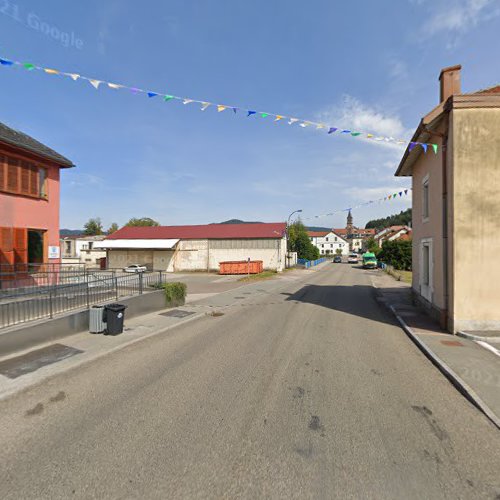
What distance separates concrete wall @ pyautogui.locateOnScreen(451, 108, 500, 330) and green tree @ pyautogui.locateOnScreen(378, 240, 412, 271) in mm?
31432

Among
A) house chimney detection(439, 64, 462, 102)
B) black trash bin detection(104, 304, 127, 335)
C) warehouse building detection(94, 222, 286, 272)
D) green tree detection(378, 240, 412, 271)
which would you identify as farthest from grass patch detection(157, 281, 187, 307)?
green tree detection(378, 240, 412, 271)

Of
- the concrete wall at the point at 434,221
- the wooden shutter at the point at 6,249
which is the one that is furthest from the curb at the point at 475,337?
the wooden shutter at the point at 6,249

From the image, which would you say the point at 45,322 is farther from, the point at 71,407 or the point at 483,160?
the point at 483,160

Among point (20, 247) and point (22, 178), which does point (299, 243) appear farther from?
point (20, 247)

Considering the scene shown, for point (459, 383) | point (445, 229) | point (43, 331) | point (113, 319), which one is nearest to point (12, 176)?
point (43, 331)

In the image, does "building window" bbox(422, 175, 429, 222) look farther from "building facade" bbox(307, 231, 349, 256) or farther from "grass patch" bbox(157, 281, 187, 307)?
"building facade" bbox(307, 231, 349, 256)

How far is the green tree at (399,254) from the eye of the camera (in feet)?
123

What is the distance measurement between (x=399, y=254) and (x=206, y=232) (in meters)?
25.2

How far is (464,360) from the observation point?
6.51 m

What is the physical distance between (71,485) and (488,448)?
4.93 meters

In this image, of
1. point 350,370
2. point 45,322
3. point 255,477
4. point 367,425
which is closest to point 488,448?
point 367,425

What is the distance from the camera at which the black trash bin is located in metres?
8.86

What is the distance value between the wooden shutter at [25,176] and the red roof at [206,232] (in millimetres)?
23390

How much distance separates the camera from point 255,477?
10.5 feet
